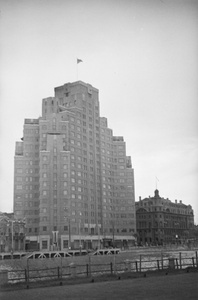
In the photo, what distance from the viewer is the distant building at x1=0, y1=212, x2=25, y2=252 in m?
122

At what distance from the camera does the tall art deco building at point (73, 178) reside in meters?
129

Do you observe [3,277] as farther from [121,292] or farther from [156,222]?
[156,222]

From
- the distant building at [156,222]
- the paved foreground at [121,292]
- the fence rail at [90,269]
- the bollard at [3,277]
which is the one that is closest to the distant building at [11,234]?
the distant building at [156,222]

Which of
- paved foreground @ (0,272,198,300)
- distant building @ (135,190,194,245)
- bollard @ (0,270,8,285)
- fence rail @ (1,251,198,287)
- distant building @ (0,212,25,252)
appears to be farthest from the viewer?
distant building @ (135,190,194,245)

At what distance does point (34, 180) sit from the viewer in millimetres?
136750

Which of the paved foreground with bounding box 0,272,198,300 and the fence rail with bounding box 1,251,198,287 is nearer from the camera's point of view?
the paved foreground with bounding box 0,272,198,300

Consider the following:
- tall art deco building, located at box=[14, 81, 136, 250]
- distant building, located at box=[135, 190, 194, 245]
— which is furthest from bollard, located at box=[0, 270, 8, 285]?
distant building, located at box=[135, 190, 194, 245]

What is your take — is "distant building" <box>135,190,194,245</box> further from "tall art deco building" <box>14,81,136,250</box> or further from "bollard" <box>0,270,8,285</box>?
"bollard" <box>0,270,8,285</box>

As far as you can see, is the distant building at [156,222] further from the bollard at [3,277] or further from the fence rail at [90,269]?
the bollard at [3,277]

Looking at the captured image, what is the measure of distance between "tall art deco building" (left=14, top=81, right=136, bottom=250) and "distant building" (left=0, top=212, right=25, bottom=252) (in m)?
3.42

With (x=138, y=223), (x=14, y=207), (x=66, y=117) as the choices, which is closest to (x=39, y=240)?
(x=14, y=207)

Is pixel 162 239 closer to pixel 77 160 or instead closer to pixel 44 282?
pixel 77 160

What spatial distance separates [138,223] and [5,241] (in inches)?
3045

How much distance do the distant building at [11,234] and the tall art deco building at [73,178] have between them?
342 centimetres
